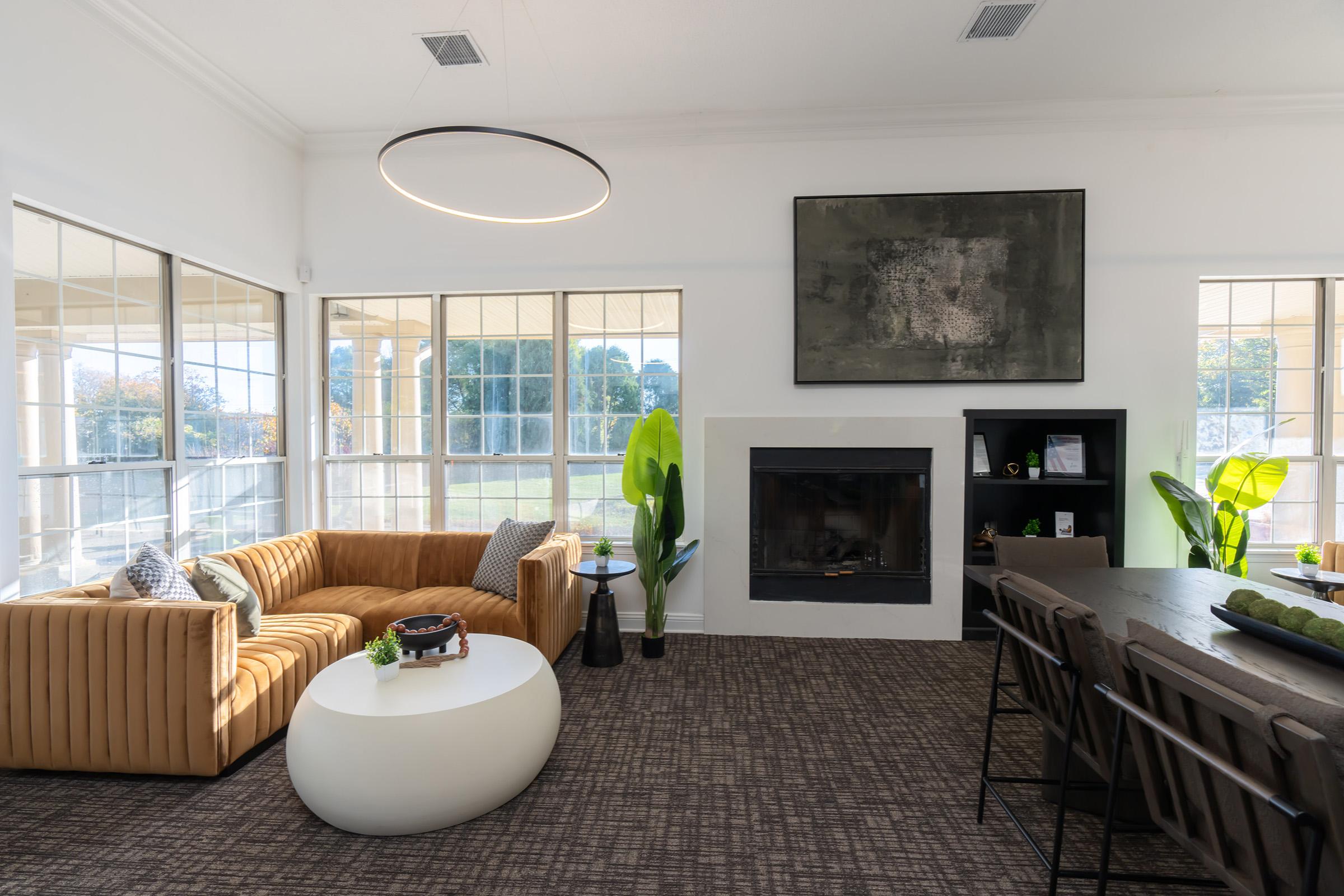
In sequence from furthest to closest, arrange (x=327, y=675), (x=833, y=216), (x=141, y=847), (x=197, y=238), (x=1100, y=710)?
(x=833, y=216) < (x=197, y=238) < (x=327, y=675) < (x=141, y=847) < (x=1100, y=710)

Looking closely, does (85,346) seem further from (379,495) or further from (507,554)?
(507,554)

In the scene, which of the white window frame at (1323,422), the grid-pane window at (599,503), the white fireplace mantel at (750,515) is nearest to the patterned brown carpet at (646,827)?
the white fireplace mantel at (750,515)

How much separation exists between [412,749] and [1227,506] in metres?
4.66

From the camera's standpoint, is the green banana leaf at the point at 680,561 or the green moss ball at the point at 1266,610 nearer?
the green moss ball at the point at 1266,610

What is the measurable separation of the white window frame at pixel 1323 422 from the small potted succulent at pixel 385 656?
4832 millimetres

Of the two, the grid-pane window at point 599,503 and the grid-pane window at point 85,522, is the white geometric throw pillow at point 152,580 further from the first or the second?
the grid-pane window at point 599,503

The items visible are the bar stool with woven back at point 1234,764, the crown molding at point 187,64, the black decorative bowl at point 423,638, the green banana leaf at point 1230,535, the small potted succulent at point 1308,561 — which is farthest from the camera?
the green banana leaf at point 1230,535

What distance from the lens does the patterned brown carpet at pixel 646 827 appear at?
1.86 meters

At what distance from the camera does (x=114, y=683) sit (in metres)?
2.34

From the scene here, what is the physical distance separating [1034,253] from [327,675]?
462 centimetres

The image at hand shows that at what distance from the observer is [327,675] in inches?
93.1

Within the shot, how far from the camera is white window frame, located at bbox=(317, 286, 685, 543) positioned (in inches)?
176

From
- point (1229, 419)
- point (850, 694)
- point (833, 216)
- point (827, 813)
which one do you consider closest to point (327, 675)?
point (827, 813)

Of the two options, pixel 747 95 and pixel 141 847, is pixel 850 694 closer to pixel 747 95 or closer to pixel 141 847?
pixel 141 847
